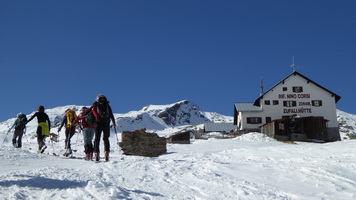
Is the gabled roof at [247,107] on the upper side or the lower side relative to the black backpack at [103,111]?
upper

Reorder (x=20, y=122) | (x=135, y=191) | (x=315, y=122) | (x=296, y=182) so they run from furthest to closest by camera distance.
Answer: (x=315, y=122) → (x=20, y=122) → (x=296, y=182) → (x=135, y=191)

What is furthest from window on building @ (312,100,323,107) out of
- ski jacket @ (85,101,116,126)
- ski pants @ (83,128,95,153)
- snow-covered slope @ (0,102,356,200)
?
ski jacket @ (85,101,116,126)

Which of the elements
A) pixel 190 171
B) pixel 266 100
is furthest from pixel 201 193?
pixel 266 100

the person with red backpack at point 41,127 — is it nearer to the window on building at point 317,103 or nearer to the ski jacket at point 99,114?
the ski jacket at point 99,114

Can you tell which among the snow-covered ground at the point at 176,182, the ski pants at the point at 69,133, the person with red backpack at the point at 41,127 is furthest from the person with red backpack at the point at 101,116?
the person with red backpack at the point at 41,127

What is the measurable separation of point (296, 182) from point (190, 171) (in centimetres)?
214

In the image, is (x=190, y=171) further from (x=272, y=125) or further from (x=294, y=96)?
(x=294, y=96)

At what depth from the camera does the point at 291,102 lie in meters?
43.9

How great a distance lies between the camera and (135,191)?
438 centimetres

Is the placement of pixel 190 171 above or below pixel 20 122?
below

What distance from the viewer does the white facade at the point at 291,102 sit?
143 ft

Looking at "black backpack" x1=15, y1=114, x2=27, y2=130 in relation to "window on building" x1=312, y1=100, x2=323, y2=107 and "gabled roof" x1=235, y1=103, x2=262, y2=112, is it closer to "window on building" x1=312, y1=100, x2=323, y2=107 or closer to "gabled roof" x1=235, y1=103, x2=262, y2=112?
"gabled roof" x1=235, y1=103, x2=262, y2=112

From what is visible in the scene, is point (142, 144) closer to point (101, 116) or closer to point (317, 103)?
point (101, 116)

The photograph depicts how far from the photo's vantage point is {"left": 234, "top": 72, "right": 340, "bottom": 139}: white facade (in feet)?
143
